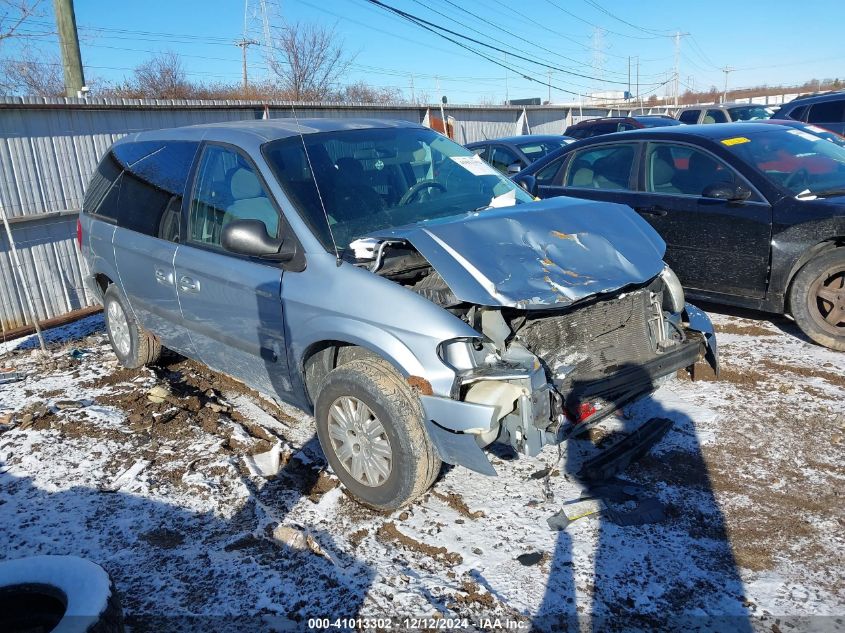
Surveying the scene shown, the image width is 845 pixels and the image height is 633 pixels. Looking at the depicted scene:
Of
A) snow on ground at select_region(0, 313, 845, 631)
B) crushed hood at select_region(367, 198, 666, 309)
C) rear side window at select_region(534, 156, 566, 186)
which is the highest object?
rear side window at select_region(534, 156, 566, 186)

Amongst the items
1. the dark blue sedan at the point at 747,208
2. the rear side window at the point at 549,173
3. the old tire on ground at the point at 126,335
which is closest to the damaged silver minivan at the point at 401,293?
the old tire on ground at the point at 126,335

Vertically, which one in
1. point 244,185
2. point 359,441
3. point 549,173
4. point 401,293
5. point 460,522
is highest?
point 244,185

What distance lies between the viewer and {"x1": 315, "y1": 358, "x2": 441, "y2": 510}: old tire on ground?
3.12 metres

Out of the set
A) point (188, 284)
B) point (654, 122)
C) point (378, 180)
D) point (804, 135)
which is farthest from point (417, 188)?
point (654, 122)

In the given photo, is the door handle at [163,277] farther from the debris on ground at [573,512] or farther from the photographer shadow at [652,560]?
the debris on ground at [573,512]

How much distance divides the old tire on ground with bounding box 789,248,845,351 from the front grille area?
210cm

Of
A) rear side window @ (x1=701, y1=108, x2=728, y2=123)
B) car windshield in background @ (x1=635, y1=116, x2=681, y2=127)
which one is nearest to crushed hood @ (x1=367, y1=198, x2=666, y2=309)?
car windshield in background @ (x1=635, y1=116, x2=681, y2=127)

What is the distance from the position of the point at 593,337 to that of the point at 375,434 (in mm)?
1305

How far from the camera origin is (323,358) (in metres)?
3.64

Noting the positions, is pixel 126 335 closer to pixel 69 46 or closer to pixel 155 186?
pixel 155 186

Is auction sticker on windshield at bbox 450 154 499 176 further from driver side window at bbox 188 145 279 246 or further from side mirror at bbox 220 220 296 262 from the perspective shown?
side mirror at bbox 220 220 296 262

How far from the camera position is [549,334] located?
3426 mm

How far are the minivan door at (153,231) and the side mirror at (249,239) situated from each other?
3.52 ft

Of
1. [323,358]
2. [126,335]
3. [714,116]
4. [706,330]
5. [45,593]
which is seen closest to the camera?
[45,593]
